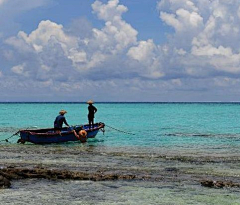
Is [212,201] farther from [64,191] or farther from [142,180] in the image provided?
[64,191]

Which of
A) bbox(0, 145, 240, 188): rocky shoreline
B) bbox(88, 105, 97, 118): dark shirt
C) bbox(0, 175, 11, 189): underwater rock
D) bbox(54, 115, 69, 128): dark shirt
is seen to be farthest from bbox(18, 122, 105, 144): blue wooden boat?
bbox(0, 175, 11, 189): underwater rock

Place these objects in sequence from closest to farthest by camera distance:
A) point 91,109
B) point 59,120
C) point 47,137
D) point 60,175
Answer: point 60,175 < point 47,137 < point 59,120 < point 91,109

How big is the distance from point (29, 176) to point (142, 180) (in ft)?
12.0

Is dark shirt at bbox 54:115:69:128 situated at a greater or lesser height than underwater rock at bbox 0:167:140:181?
greater

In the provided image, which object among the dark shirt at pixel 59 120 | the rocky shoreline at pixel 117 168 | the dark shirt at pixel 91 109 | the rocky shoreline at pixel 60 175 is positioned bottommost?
the rocky shoreline at pixel 117 168

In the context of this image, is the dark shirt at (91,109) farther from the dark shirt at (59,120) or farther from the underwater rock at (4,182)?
the underwater rock at (4,182)

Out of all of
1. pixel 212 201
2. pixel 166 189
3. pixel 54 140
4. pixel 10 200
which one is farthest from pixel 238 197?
pixel 54 140

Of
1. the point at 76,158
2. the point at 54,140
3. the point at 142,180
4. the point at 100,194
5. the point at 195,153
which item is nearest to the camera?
the point at 100,194

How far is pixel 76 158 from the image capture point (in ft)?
65.6

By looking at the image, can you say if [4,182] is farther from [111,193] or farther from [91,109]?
[91,109]

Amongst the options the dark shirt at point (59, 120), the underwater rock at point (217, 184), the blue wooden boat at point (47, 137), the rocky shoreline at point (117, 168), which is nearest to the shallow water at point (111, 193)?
the underwater rock at point (217, 184)

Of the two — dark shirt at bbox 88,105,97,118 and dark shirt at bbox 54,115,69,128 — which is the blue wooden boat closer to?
dark shirt at bbox 54,115,69,128

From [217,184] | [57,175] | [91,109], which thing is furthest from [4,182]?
[91,109]

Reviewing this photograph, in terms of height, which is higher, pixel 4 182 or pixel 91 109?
pixel 91 109
